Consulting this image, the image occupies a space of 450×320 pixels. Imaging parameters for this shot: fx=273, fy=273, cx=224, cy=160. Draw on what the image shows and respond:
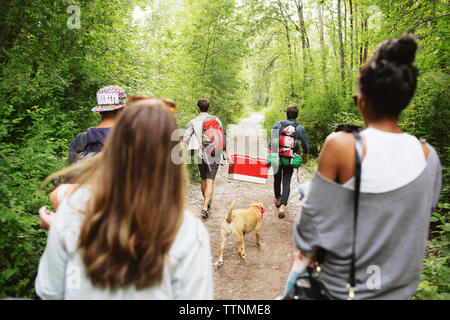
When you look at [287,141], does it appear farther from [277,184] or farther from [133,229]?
[133,229]

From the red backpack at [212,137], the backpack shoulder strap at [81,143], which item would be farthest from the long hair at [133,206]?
the red backpack at [212,137]

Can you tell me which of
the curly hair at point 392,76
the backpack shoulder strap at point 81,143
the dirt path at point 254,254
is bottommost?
the dirt path at point 254,254

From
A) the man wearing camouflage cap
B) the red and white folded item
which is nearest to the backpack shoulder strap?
the man wearing camouflage cap

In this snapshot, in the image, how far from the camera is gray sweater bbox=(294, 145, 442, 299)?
1.41 m

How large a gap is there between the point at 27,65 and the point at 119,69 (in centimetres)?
217

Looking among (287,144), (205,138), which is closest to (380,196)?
(287,144)

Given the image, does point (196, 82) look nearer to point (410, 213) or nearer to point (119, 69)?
point (119, 69)

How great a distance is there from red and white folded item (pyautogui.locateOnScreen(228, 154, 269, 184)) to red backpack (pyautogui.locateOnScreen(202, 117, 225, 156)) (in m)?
0.83

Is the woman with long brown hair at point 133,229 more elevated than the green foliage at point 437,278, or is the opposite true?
the woman with long brown hair at point 133,229

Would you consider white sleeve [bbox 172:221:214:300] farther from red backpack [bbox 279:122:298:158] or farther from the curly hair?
red backpack [bbox 279:122:298:158]

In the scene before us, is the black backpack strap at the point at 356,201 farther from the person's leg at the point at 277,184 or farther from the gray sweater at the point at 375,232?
the person's leg at the point at 277,184

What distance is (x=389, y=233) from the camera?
142cm

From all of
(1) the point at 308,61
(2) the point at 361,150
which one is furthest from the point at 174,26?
(2) the point at 361,150

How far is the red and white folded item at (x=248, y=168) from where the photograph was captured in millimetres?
6875
